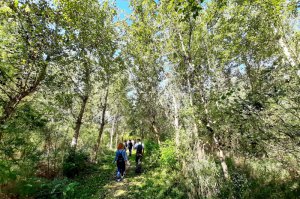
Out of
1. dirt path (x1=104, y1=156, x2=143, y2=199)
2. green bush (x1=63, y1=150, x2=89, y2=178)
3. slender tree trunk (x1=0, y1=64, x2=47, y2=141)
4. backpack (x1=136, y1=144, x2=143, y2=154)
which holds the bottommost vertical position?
dirt path (x1=104, y1=156, x2=143, y2=199)

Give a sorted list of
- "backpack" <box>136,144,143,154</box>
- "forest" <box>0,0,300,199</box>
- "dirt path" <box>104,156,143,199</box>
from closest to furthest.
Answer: "forest" <box>0,0,300,199</box>
"dirt path" <box>104,156,143,199</box>
"backpack" <box>136,144,143,154</box>

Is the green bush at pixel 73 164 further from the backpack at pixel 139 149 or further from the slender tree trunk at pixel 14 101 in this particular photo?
the slender tree trunk at pixel 14 101

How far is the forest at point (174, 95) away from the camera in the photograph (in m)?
4.96

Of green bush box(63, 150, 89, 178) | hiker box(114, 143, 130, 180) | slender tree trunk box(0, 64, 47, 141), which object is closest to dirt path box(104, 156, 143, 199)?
hiker box(114, 143, 130, 180)

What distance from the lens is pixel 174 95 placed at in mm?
15438

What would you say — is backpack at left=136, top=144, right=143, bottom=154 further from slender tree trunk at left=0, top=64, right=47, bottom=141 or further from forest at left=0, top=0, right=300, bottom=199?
slender tree trunk at left=0, top=64, right=47, bottom=141

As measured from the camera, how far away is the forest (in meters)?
4.96

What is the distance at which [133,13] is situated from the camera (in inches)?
584

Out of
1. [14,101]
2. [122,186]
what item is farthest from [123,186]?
[14,101]

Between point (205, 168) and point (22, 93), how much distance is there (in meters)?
7.49

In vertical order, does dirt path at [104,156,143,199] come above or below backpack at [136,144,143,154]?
below

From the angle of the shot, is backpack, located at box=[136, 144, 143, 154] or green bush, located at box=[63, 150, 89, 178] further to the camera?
backpack, located at box=[136, 144, 143, 154]

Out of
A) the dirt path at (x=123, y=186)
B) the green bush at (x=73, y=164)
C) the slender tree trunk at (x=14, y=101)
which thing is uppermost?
the slender tree trunk at (x=14, y=101)

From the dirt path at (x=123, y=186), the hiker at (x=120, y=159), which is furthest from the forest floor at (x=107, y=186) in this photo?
the hiker at (x=120, y=159)
